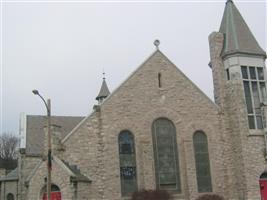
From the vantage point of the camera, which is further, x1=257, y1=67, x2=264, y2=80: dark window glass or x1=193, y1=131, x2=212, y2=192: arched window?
x1=257, y1=67, x2=264, y2=80: dark window glass

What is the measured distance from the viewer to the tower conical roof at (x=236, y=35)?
90.7ft

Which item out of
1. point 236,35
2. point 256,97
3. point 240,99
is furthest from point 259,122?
point 236,35

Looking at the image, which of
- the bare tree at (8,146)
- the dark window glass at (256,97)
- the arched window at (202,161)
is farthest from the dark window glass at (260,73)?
the bare tree at (8,146)

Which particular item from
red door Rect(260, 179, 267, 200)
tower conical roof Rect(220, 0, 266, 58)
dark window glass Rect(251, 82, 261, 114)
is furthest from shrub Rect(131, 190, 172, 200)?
tower conical roof Rect(220, 0, 266, 58)

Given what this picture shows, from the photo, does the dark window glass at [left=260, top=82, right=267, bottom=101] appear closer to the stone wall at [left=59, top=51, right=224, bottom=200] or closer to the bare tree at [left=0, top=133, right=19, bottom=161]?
the stone wall at [left=59, top=51, right=224, bottom=200]

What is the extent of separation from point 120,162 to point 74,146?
2784 millimetres

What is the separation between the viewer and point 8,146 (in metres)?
79.1

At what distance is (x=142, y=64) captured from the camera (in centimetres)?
2675

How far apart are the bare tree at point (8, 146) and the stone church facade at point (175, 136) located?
5411 cm

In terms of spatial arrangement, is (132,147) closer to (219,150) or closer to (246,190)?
(219,150)

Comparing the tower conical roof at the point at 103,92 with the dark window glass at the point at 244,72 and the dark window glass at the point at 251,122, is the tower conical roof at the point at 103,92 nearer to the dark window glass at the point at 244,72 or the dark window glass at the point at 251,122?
the dark window glass at the point at 244,72

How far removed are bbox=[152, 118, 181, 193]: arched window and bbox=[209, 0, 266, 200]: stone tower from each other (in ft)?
10.4

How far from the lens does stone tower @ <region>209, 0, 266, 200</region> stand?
2561cm

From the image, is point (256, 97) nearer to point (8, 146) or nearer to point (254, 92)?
point (254, 92)
